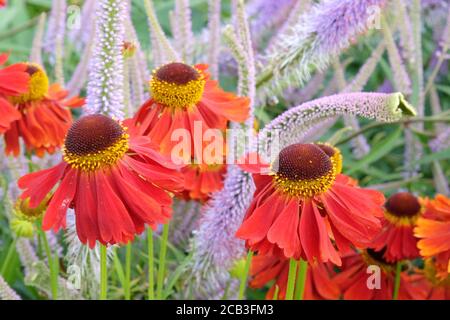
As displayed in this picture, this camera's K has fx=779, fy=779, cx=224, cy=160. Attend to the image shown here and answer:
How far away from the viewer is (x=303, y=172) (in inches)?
28.7

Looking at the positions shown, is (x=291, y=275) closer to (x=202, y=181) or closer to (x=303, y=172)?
(x=303, y=172)

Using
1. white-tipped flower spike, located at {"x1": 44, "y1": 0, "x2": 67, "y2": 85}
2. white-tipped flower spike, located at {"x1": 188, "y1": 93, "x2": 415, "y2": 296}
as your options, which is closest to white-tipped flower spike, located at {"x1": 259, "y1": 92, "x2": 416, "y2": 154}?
white-tipped flower spike, located at {"x1": 188, "y1": 93, "x2": 415, "y2": 296}

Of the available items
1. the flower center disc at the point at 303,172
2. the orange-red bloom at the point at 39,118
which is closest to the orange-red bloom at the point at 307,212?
the flower center disc at the point at 303,172

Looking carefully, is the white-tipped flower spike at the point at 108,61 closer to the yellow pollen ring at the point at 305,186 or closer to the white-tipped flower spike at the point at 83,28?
the yellow pollen ring at the point at 305,186

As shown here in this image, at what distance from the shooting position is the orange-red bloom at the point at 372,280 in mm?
970

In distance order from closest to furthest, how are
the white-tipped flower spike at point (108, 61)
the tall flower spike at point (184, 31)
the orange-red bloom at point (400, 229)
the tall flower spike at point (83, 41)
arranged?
1. the white-tipped flower spike at point (108, 61)
2. the orange-red bloom at point (400, 229)
3. the tall flower spike at point (184, 31)
4. the tall flower spike at point (83, 41)

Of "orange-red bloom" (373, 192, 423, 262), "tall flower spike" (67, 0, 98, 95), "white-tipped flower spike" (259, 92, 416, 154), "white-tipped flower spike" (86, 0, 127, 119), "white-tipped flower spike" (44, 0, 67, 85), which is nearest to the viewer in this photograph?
"white-tipped flower spike" (259, 92, 416, 154)

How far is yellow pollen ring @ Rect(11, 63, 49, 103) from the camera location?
100 centimetres

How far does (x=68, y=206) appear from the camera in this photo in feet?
2.32

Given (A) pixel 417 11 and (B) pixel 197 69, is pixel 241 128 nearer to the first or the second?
(B) pixel 197 69

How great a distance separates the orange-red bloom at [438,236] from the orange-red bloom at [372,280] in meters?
0.09

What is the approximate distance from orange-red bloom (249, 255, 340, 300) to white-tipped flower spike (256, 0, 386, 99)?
9.3 inches

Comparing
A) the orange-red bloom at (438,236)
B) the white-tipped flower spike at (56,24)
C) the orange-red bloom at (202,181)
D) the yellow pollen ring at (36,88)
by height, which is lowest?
the orange-red bloom at (438,236)

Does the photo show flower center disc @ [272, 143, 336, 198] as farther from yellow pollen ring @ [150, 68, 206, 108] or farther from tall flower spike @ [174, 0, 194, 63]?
tall flower spike @ [174, 0, 194, 63]
